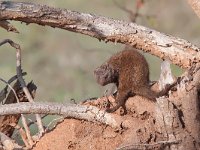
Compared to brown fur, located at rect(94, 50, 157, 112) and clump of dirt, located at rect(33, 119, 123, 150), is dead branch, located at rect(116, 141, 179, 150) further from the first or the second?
brown fur, located at rect(94, 50, 157, 112)

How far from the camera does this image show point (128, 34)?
212 inches

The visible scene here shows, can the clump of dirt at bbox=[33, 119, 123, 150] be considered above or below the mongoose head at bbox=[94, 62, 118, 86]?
below

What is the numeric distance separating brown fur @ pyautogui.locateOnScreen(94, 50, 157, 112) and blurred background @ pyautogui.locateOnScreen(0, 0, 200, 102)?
8.29 m

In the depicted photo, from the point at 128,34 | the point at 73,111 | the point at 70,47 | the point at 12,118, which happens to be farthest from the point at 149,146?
the point at 70,47

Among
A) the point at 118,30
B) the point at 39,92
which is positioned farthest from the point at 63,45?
the point at 118,30

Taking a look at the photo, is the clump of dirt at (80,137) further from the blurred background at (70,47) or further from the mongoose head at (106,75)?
the blurred background at (70,47)

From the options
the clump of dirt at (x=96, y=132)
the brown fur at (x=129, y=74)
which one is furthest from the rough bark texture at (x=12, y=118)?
the brown fur at (x=129, y=74)

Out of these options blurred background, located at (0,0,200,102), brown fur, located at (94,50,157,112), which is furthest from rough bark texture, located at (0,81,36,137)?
blurred background, located at (0,0,200,102)

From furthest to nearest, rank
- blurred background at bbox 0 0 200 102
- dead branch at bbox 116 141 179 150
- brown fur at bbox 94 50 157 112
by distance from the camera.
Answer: blurred background at bbox 0 0 200 102 < brown fur at bbox 94 50 157 112 < dead branch at bbox 116 141 179 150

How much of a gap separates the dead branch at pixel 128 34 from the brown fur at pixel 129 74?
0.72 ft

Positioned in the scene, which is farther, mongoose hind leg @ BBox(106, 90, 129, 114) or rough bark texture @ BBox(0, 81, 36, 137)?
rough bark texture @ BBox(0, 81, 36, 137)

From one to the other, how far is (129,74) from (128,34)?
349mm

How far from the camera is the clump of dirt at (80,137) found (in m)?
4.96

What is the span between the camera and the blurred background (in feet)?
49.1
